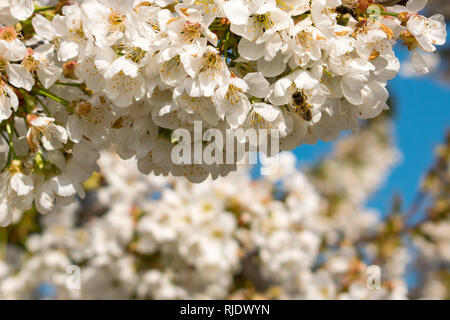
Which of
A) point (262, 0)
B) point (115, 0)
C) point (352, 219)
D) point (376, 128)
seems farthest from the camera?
point (376, 128)

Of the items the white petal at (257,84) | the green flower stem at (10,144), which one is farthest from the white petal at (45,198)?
the white petal at (257,84)

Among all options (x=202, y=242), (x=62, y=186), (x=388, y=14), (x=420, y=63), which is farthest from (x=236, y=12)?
(x=202, y=242)

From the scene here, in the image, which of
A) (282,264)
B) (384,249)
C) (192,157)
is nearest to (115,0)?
(192,157)

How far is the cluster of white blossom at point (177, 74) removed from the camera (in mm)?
1066

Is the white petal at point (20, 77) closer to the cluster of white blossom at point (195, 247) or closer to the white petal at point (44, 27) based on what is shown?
the white petal at point (44, 27)

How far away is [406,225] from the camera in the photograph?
3.91 metres

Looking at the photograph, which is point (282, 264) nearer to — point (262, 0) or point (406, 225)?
point (406, 225)

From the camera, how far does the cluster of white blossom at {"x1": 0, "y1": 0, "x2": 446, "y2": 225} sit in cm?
107

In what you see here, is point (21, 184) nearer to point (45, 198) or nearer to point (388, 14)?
point (45, 198)

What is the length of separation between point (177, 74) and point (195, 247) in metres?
1.89

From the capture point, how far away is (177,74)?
3.55 feet

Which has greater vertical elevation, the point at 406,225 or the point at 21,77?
the point at 21,77
